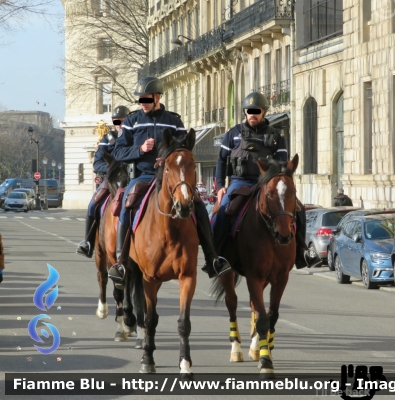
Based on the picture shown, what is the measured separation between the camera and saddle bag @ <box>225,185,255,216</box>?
1121cm

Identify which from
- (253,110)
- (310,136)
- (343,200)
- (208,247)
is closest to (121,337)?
(208,247)

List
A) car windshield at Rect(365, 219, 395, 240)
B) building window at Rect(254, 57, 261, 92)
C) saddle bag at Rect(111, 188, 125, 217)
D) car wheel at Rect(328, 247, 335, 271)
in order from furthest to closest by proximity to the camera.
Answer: building window at Rect(254, 57, 261, 92), car wheel at Rect(328, 247, 335, 271), car windshield at Rect(365, 219, 395, 240), saddle bag at Rect(111, 188, 125, 217)

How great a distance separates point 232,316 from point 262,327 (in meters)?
1.13

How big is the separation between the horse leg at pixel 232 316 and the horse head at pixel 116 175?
1.98m

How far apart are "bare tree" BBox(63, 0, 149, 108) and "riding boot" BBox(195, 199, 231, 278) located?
188 feet

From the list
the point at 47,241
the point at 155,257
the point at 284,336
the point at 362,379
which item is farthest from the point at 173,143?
the point at 47,241

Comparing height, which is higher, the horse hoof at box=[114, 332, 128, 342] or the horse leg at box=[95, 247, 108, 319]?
the horse leg at box=[95, 247, 108, 319]

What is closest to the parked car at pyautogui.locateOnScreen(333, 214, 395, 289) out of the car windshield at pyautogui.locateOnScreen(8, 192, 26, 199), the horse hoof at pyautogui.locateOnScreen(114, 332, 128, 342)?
the horse hoof at pyautogui.locateOnScreen(114, 332, 128, 342)

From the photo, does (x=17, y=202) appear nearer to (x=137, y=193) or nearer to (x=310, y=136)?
(x=310, y=136)

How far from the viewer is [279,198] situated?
10.3 meters

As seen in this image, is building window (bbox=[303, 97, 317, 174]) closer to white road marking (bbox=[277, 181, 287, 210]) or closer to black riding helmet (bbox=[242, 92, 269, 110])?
black riding helmet (bbox=[242, 92, 269, 110])

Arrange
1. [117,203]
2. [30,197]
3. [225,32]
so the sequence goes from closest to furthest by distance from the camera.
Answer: [117,203] < [225,32] < [30,197]

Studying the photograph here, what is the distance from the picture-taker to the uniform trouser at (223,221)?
11.4 meters

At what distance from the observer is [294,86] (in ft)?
147
